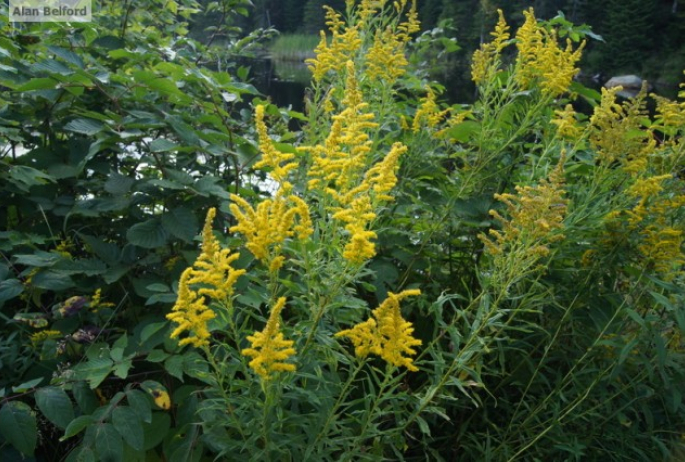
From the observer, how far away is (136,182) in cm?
199

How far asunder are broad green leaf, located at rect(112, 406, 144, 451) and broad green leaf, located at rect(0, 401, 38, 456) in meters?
0.22

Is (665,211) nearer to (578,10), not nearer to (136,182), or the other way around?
(136,182)

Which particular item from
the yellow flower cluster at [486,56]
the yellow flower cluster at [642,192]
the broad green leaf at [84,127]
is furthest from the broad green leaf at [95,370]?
the yellow flower cluster at [486,56]

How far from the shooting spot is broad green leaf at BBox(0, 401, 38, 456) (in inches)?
56.4

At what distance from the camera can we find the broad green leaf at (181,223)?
1813 mm

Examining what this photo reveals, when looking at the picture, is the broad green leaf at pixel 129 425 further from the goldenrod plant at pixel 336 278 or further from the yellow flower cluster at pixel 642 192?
the yellow flower cluster at pixel 642 192

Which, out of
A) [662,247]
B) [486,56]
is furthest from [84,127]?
[662,247]

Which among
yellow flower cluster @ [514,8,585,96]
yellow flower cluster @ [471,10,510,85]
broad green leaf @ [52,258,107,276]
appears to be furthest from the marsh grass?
broad green leaf @ [52,258,107,276]

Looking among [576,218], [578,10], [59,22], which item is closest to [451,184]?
[576,218]

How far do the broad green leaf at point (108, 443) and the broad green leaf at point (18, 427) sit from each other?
0.18 metres

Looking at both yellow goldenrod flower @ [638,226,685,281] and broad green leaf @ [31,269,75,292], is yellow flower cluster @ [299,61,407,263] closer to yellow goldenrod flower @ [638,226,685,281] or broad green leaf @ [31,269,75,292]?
broad green leaf @ [31,269,75,292]

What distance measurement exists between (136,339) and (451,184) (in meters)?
1.44

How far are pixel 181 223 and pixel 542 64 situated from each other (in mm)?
1601

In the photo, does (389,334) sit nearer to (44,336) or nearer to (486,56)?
(44,336)
